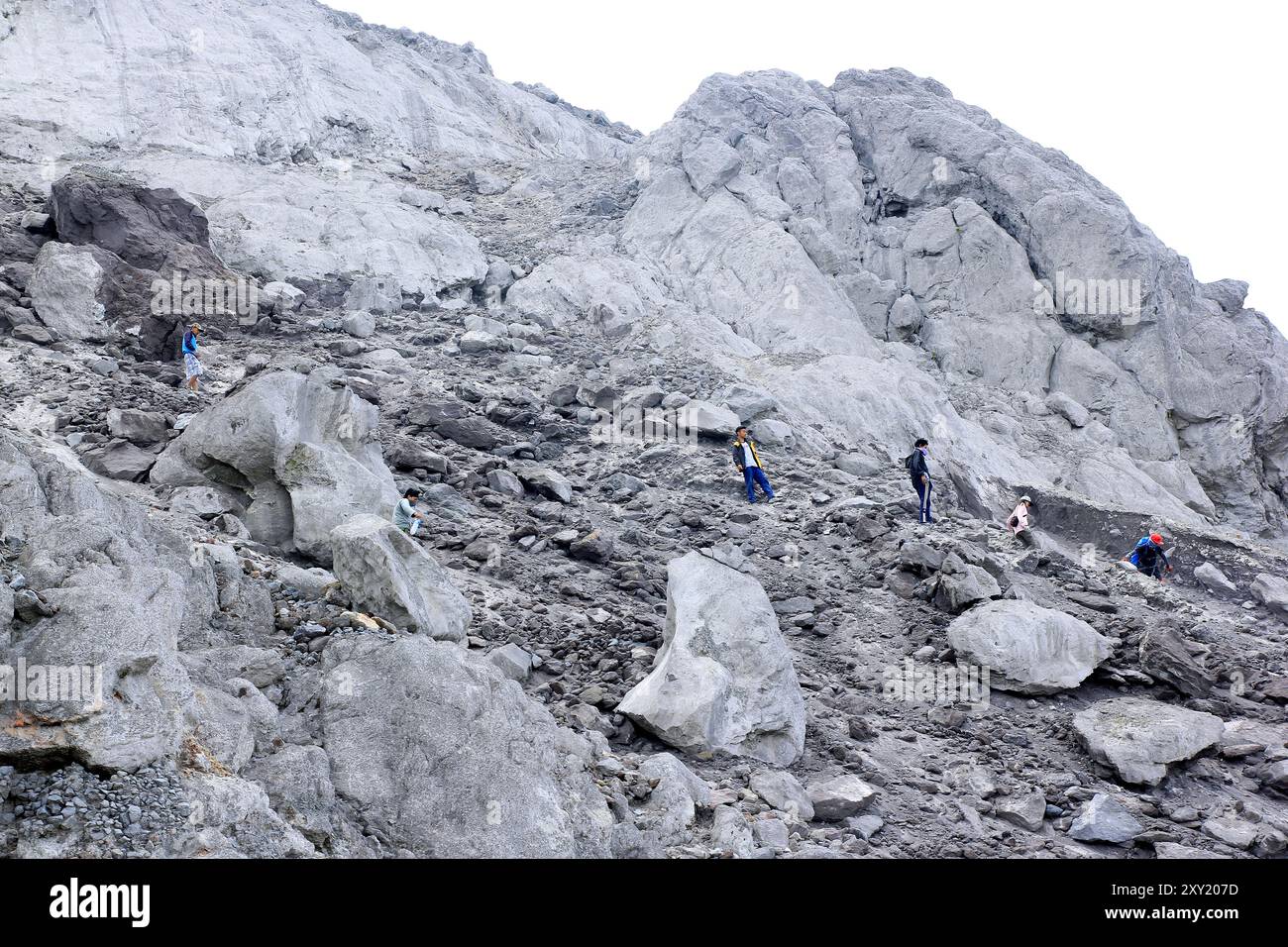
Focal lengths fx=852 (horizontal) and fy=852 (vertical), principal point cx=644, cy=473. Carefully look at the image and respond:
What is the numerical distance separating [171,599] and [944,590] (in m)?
9.30

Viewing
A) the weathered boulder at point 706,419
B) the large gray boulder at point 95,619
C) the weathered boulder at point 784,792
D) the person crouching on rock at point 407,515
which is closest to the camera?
the large gray boulder at point 95,619

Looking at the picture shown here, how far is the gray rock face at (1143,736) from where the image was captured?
881 cm

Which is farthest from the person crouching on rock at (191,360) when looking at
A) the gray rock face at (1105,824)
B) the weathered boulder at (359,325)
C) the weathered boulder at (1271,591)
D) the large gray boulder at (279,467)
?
the weathered boulder at (1271,591)

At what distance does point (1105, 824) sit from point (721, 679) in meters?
3.74

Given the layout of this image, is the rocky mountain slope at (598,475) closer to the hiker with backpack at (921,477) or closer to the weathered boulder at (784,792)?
the weathered boulder at (784,792)

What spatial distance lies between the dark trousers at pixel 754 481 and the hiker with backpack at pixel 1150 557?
6232 millimetres

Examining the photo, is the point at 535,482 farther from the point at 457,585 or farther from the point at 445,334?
the point at 445,334

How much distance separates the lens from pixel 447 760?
596cm

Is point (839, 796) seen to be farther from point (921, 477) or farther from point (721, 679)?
point (921, 477)

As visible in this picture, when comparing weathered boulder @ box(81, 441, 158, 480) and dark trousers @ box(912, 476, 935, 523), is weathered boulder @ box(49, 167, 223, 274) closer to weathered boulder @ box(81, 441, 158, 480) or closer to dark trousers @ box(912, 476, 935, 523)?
weathered boulder @ box(81, 441, 158, 480)

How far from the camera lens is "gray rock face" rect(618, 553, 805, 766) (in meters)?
8.24

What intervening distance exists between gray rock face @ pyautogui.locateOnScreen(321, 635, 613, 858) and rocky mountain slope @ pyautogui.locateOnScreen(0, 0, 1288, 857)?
0.12 ft

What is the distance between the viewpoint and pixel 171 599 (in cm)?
621

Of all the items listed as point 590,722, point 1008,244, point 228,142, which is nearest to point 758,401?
point 590,722
